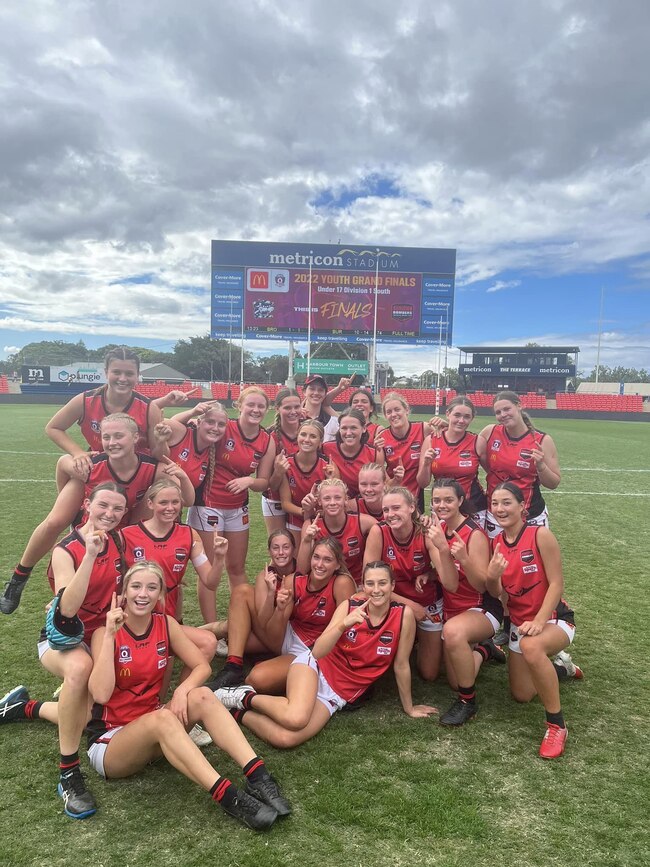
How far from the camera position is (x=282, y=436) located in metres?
5.06

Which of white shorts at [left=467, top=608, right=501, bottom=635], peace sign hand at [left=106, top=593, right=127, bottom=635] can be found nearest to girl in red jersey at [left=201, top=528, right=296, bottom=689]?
peace sign hand at [left=106, top=593, right=127, bottom=635]

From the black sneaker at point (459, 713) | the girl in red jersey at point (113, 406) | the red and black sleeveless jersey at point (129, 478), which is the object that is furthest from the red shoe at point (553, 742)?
the girl in red jersey at point (113, 406)

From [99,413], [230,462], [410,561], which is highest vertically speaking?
[99,413]

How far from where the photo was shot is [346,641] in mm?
3463

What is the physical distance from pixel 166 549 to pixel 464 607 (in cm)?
199

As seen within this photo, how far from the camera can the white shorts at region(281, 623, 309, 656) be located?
3612 millimetres

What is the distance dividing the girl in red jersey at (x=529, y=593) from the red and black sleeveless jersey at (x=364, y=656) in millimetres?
684

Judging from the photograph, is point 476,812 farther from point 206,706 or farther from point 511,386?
point 511,386

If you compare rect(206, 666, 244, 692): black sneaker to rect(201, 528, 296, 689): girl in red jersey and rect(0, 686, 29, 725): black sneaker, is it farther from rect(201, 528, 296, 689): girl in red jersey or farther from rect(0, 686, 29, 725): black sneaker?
rect(0, 686, 29, 725): black sneaker

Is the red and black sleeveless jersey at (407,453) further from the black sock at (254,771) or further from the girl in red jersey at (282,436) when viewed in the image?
the black sock at (254,771)

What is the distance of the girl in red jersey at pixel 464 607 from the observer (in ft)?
11.1

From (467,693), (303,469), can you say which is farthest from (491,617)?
(303,469)

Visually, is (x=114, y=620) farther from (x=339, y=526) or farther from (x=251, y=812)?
(x=339, y=526)

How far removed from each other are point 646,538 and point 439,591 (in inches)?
195
